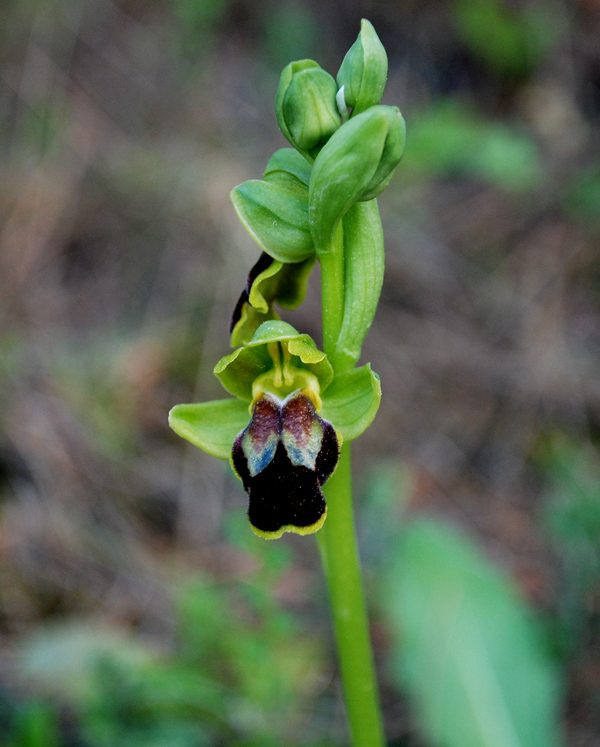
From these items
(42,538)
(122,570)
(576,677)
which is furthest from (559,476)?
(42,538)

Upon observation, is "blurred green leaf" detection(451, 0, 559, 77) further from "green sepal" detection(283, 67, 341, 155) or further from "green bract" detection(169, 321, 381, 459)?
"green bract" detection(169, 321, 381, 459)

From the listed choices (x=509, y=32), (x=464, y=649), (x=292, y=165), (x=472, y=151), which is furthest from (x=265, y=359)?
(x=509, y=32)

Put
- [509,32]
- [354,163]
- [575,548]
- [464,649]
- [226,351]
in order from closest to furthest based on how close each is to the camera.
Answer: [354,163]
[464,649]
[575,548]
[226,351]
[509,32]

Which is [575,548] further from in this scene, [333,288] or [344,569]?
[333,288]

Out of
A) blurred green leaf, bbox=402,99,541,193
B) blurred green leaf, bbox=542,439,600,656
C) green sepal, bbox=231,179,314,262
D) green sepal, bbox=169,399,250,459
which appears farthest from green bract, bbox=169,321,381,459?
blurred green leaf, bbox=402,99,541,193

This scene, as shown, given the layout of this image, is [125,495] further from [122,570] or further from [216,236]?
[216,236]

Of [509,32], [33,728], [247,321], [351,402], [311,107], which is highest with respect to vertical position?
[509,32]
